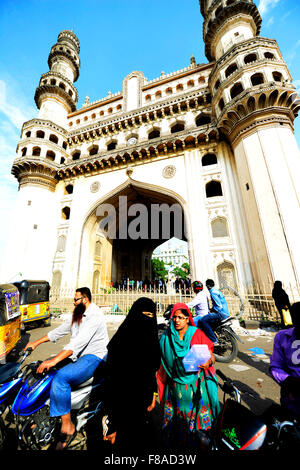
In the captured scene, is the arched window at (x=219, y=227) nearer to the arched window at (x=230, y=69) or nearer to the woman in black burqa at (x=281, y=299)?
the woman in black burqa at (x=281, y=299)

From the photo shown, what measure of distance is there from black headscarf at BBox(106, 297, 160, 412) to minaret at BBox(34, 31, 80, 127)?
64.3 ft

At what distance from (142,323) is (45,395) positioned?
1.25m

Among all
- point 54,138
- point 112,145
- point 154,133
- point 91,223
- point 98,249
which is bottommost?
point 98,249

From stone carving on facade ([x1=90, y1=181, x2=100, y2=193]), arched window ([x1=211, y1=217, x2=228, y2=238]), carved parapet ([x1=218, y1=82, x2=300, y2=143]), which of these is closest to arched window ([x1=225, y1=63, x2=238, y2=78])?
carved parapet ([x1=218, y1=82, x2=300, y2=143])

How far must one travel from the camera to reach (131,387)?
5.11ft

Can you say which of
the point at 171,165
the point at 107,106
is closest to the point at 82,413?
the point at 171,165

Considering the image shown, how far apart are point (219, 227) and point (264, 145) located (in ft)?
14.2

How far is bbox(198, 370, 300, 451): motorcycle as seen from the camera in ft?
3.60

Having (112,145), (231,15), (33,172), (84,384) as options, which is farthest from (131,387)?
(231,15)
